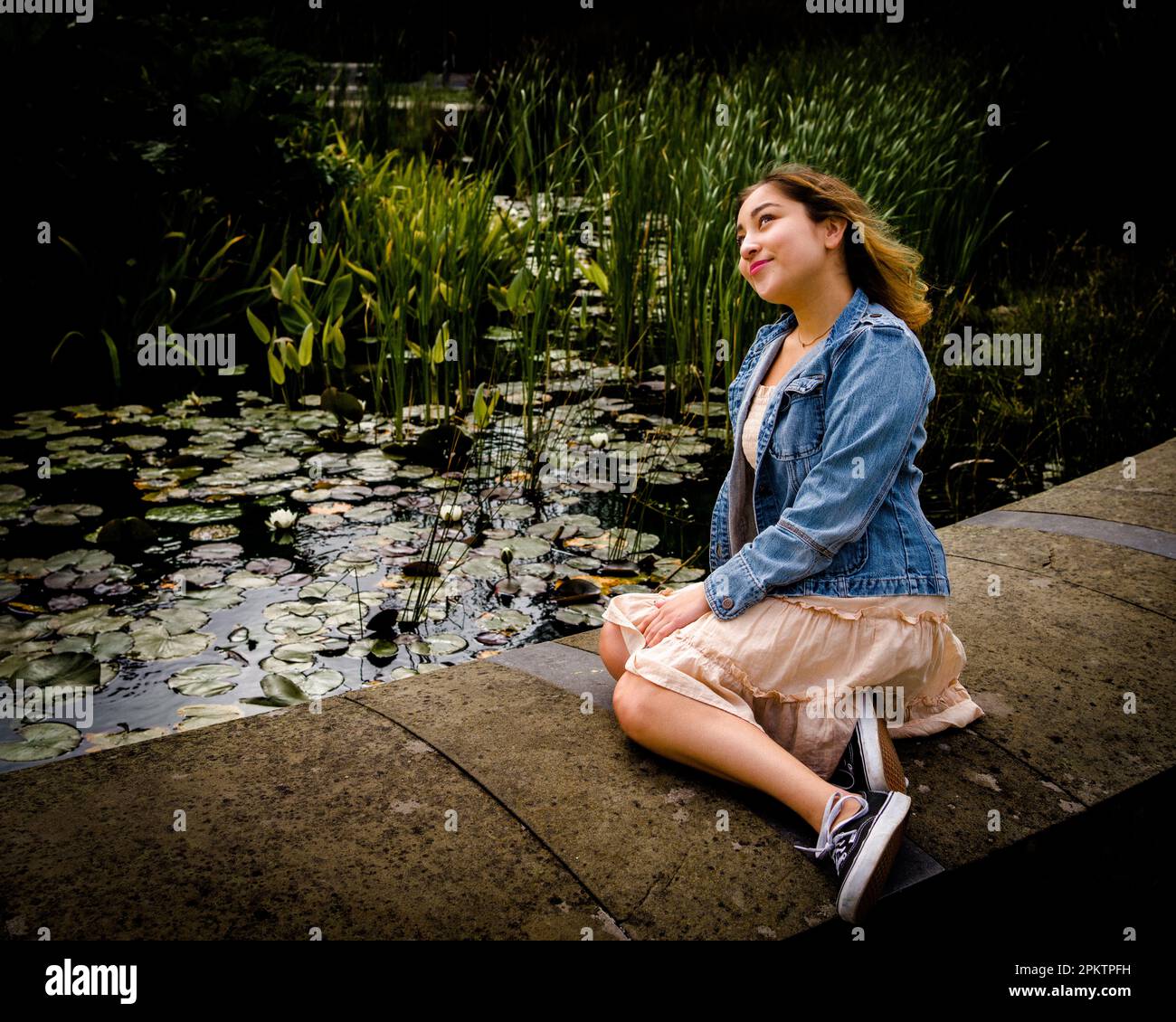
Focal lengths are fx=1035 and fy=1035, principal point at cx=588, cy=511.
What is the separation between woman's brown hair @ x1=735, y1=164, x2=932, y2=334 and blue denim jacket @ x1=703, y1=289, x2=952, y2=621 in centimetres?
5

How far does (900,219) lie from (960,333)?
0.58 meters

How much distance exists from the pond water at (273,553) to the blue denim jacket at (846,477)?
98 cm

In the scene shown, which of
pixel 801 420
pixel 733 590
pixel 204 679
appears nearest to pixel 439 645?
pixel 204 679

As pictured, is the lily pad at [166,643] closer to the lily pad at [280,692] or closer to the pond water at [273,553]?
the pond water at [273,553]

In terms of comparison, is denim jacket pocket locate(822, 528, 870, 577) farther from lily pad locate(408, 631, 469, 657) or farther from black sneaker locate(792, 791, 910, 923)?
lily pad locate(408, 631, 469, 657)

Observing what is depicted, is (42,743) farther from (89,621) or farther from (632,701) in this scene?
(632,701)

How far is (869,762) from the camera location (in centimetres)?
158

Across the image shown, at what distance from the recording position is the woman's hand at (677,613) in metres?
1.75

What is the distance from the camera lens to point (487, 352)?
14.7ft

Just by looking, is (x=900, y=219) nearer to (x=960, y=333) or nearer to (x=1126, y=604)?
(x=960, y=333)

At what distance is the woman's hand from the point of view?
1.75m

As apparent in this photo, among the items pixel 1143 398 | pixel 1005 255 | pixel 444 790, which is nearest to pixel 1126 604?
pixel 444 790

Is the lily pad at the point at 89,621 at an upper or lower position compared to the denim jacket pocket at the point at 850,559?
lower

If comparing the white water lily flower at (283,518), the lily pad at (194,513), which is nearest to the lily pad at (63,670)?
the white water lily flower at (283,518)
